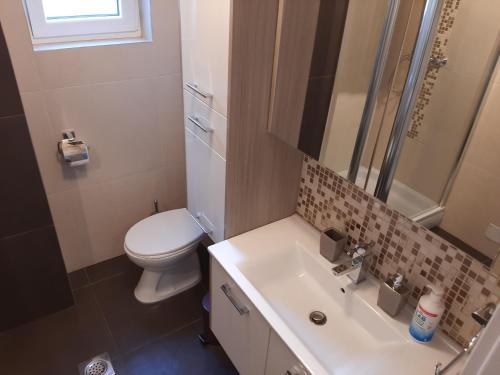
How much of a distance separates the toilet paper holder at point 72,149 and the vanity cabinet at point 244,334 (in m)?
0.91

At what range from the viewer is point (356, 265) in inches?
55.8

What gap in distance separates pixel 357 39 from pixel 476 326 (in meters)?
0.95

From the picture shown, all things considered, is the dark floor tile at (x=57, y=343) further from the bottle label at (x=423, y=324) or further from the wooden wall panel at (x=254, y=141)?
the bottle label at (x=423, y=324)

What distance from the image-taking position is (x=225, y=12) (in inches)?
51.2

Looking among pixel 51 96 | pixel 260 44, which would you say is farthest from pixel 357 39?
pixel 51 96

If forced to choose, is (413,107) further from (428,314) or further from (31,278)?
(31,278)

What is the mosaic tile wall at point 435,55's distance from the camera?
100 centimetres

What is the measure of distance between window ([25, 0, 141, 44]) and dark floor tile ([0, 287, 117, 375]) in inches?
56.0

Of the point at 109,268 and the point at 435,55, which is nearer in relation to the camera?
the point at 435,55

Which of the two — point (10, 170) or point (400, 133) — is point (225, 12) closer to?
point (400, 133)

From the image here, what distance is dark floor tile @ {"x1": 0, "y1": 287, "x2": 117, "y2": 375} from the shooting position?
193 centimetres

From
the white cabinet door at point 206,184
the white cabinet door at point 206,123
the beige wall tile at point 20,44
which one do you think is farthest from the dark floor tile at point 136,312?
the beige wall tile at point 20,44

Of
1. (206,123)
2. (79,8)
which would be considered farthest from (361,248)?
(79,8)

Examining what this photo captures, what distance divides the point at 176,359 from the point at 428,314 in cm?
130
